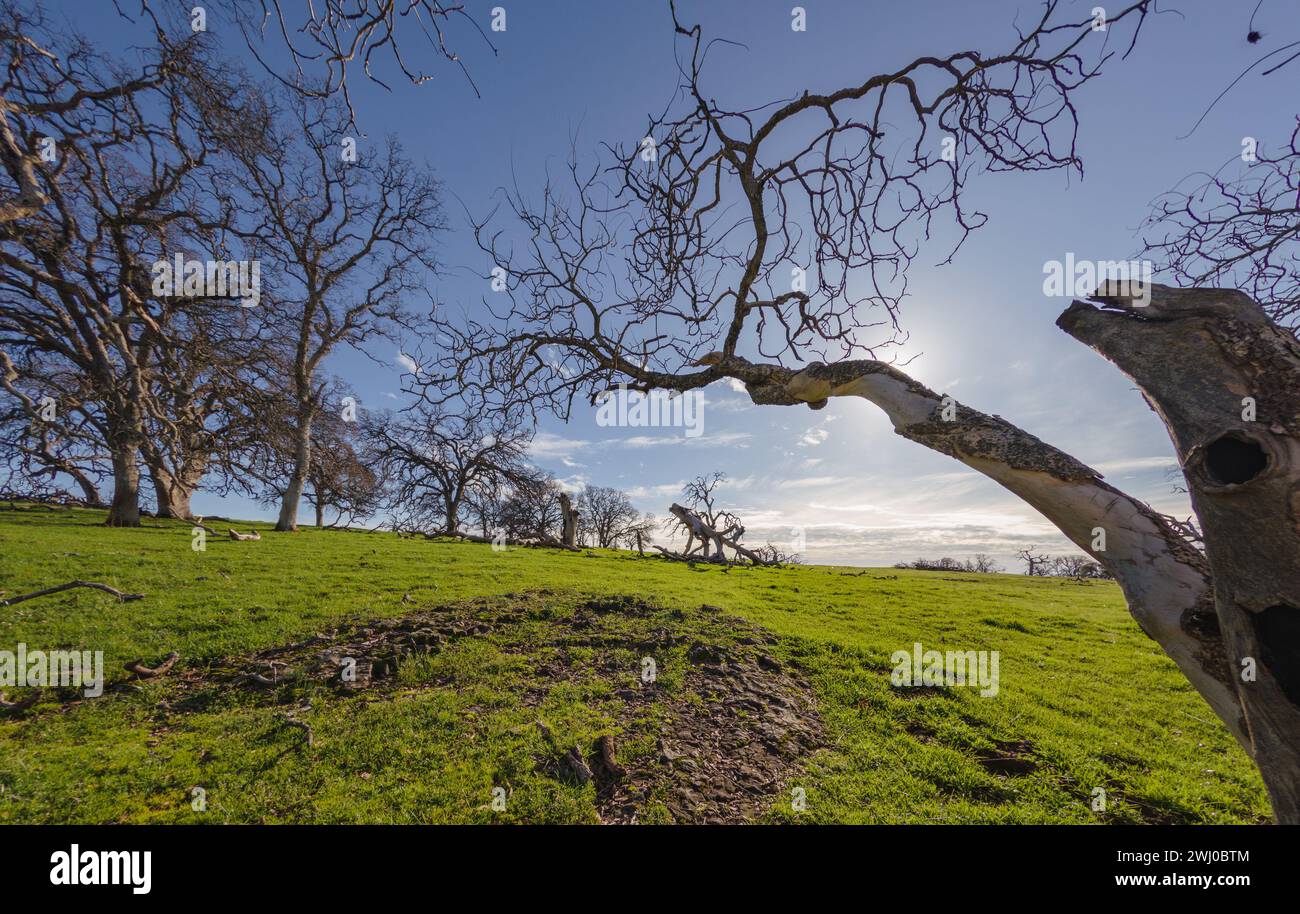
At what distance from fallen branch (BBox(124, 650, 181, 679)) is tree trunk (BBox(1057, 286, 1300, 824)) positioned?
9104mm

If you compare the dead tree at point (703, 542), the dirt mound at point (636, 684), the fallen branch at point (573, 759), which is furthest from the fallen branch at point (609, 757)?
the dead tree at point (703, 542)

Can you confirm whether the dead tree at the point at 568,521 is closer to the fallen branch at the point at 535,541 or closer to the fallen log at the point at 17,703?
the fallen branch at the point at 535,541

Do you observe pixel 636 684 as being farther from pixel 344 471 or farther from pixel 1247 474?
pixel 344 471

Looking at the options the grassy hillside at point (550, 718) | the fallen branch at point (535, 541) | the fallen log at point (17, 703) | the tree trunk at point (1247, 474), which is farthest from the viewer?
the fallen branch at point (535, 541)

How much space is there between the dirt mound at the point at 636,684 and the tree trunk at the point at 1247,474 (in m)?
2.96

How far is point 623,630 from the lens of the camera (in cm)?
771

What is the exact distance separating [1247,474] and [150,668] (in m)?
9.54

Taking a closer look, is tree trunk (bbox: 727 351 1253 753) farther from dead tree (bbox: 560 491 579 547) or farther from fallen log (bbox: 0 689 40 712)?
dead tree (bbox: 560 491 579 547)

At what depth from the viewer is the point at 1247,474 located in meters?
1.50

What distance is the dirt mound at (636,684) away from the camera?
11.8 ft
